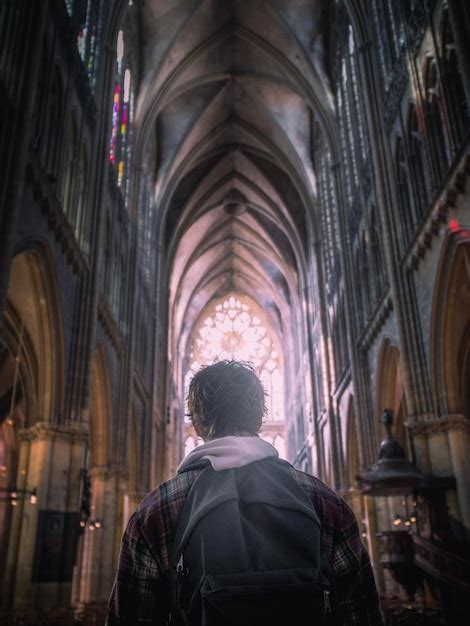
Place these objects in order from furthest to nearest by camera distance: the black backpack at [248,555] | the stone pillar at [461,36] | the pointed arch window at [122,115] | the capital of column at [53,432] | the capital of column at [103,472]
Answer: the pointed arch window at [122,115]
the capital of column at [103,472]
the capital of column at [53,432]
the stone pillar at [461,36]
the black backpack at [248,555]

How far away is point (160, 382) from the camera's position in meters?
33.2

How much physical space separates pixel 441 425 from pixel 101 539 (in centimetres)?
1060

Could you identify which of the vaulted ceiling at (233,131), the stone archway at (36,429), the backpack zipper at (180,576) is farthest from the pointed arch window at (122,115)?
A: the backpack zipper at (180,576)

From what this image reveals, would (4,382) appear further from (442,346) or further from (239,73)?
(239,73)

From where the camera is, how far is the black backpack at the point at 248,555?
163 cm

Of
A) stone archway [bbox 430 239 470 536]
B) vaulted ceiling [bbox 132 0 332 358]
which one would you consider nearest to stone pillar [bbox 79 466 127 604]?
stone archway [bbox 430 239 470 536]

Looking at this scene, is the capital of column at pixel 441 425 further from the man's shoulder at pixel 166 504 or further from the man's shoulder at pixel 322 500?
the man's shoulder at pixel 166 504

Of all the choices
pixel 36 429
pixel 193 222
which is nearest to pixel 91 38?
pixel 36 429

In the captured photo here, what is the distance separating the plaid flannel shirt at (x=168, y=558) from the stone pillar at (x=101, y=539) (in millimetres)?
17589

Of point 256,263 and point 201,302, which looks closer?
point 256,263

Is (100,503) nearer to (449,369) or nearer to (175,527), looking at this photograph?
(449,369)

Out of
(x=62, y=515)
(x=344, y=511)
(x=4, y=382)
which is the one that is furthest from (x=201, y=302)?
(x=344, y=511)

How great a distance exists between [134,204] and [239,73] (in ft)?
31.3

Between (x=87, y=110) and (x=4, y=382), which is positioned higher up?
(x=87, y=110)
